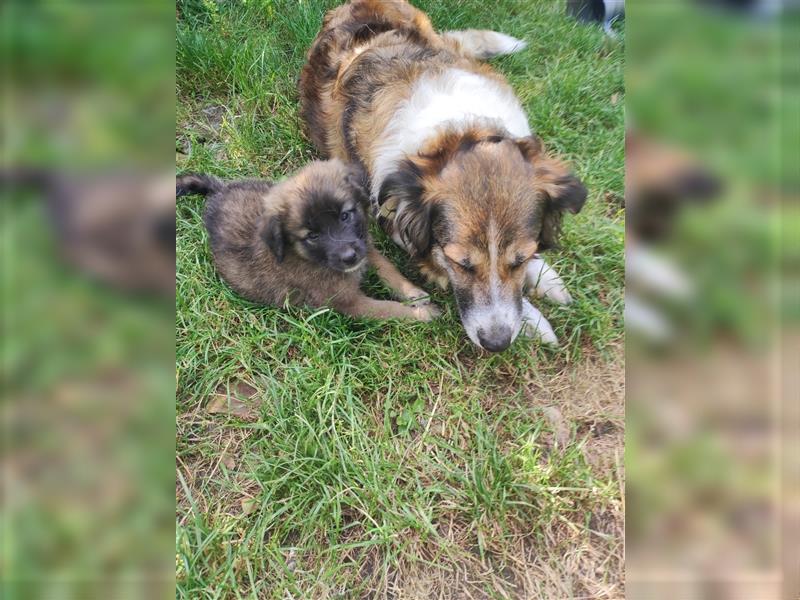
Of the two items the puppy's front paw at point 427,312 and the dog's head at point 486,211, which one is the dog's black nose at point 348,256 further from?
the puppy's front paw at point 427,312

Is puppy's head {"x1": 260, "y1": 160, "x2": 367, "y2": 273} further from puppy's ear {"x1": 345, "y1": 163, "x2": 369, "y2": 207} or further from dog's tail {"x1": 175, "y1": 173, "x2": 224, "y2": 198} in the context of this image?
dog's tail {"x1": 175, "y1": 173, "x2": 224, "y2": 198}

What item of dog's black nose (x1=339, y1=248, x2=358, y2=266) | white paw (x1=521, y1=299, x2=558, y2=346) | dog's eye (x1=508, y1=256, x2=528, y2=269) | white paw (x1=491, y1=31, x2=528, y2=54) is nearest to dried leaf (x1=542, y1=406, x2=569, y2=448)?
white paw (x1=521, y1=299, x2=558, y2=346)

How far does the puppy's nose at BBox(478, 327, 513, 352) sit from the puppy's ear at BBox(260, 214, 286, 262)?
128cm

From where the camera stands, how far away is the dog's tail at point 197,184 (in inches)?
148

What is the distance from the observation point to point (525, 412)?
307cm

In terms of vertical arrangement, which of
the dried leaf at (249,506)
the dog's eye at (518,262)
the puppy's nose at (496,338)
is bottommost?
the dried leaf at (249,506)

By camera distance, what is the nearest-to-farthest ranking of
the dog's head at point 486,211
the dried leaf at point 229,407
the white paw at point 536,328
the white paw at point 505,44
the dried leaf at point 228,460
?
the dog's head at point 486,211 → the dried leaf at point 228,460 → the dried leaf at point 229,407 → the white paw at point 536,328 → the white paw at point 505,44

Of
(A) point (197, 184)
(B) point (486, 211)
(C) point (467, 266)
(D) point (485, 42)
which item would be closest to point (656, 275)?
(B) point (486, 211)

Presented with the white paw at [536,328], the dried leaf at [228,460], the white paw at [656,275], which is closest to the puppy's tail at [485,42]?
the white paw at [536,328]

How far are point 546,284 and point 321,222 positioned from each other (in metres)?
1.50

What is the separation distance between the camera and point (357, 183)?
3.46 m

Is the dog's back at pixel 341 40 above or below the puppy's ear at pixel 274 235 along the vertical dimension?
above

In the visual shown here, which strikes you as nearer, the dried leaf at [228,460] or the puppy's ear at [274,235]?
the dried leaf at [228,460]

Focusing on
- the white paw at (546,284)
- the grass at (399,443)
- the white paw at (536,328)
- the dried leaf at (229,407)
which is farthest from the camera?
the white paw at (546,284)
